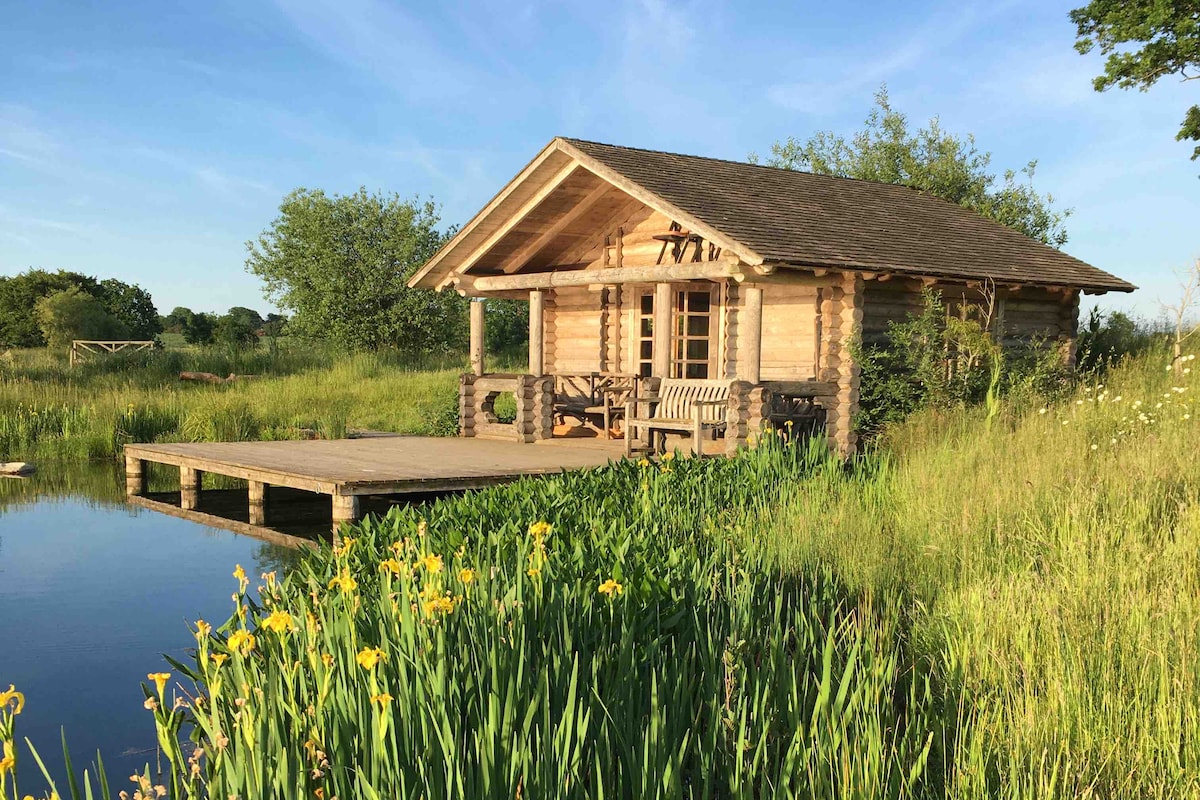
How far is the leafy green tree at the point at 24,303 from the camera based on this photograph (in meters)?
52.8

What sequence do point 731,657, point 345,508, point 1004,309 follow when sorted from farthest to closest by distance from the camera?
1. point 1004,309
2. point 345,508
3. point 731,657

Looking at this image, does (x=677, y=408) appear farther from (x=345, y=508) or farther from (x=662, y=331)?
(x=345, y=508)

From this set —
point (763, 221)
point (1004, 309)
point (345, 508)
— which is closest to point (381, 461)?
point (345, 508)

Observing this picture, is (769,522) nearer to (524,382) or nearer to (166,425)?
(524,382)

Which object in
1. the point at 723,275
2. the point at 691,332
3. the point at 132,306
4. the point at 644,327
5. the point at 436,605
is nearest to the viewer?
the point at 436,605

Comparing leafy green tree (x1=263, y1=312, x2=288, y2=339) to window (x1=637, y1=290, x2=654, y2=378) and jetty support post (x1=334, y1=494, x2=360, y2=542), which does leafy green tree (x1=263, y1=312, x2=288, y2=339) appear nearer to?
window (x1=637, y1=290, x2=654, y2=378)

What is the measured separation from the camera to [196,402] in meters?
19.2

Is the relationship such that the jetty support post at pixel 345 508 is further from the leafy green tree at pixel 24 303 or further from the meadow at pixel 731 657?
the leafy green tree at pixel 24 303

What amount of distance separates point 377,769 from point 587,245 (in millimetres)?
14483

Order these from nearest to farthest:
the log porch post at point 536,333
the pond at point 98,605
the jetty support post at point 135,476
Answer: the pond at point 98,605
the jetty support post at point 135,476
the log porch post at point 536,333

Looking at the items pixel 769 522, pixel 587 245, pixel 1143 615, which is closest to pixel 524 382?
pixel 587 245

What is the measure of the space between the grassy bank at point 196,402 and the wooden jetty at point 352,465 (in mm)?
3045

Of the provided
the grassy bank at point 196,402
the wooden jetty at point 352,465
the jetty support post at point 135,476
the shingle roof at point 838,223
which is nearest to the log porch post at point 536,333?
the wooden jetty at point 352,465

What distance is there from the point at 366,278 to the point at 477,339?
65.8 ft
